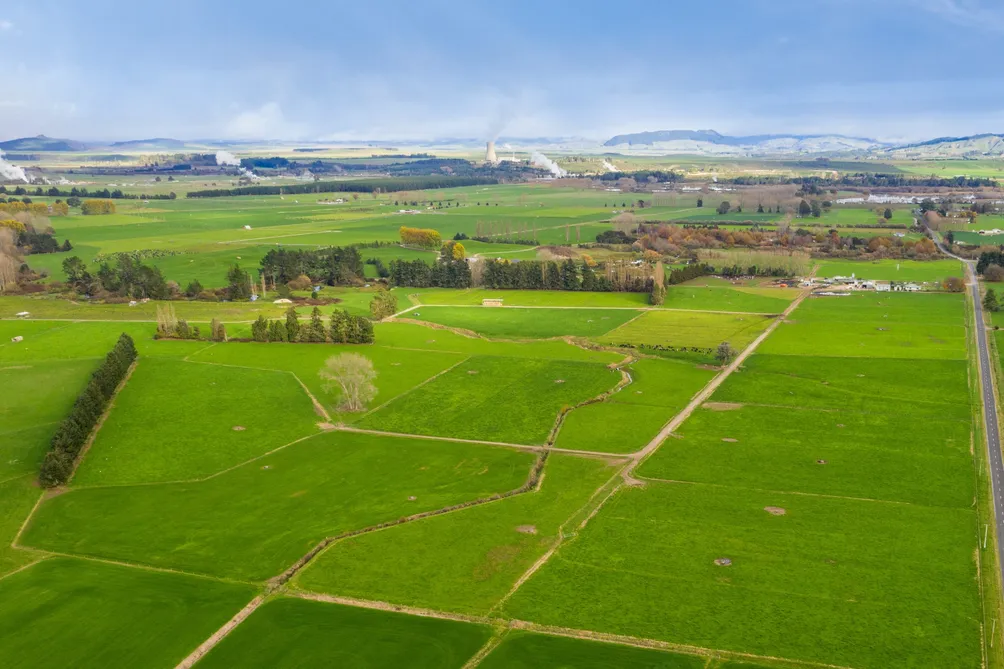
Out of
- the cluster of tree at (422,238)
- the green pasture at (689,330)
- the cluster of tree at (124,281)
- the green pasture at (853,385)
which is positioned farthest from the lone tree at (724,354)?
the cluster of tree at (422,238)

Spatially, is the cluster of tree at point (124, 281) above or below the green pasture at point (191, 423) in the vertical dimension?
above

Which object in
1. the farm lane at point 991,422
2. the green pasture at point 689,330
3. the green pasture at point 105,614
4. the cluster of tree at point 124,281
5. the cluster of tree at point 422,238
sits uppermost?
the cluster of tree at point 422,238

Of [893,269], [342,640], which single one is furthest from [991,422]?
[893,269]

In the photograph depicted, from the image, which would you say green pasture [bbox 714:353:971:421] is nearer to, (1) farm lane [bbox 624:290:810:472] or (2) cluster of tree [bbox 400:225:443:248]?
(1) farm lane [bbox 624:290:810:472]

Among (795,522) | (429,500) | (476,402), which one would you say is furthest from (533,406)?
(795,522)

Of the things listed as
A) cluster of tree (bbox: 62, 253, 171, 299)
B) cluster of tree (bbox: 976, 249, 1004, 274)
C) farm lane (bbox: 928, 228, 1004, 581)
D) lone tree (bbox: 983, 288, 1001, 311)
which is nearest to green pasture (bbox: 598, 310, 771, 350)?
farm lane (bbox: 928, 228, 1004, 581)

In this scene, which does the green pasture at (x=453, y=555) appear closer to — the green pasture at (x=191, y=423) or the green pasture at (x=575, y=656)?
the green pasture at (x=575, y=656)

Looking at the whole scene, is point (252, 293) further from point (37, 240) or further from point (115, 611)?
point (115, 611)
